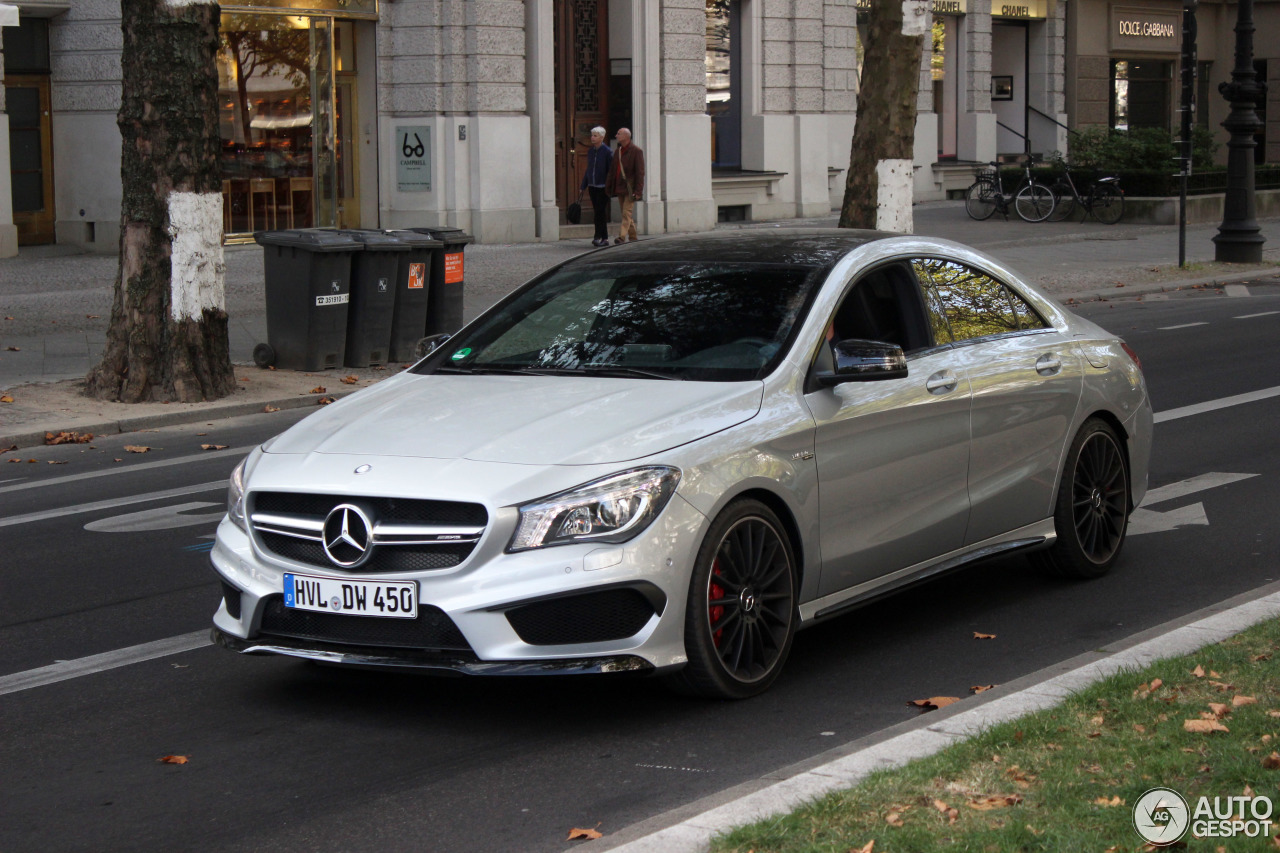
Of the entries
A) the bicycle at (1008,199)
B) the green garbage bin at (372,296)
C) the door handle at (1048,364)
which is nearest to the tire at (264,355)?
the green garbage bin at (372,296)

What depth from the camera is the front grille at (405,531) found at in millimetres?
5137

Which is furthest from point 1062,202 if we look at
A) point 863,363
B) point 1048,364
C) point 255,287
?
point 863,363

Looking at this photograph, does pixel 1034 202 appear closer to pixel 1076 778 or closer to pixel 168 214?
pixel 168 214

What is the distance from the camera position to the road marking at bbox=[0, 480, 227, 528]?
9.18m

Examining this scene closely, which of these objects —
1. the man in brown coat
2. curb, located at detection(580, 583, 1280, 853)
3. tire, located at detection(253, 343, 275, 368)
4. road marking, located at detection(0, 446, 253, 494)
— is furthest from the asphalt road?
the man in brown coat

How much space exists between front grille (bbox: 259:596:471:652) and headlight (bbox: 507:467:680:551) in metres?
0.33

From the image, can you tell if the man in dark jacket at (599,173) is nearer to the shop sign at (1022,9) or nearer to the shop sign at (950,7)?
the shop sign at (950,7)

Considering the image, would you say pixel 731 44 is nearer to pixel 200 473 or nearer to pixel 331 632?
pixel 200 473

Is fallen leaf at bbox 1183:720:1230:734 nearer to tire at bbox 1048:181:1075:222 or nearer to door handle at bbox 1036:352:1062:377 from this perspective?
door handle at bbox 1036:352:1062:377

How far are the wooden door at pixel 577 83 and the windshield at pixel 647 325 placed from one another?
899 inches

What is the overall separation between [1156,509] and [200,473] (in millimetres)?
5674

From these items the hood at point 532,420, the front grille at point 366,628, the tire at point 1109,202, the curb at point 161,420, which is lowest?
the curb at point 161,420

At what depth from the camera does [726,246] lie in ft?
22.4

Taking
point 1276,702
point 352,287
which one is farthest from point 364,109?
point 1276,702
